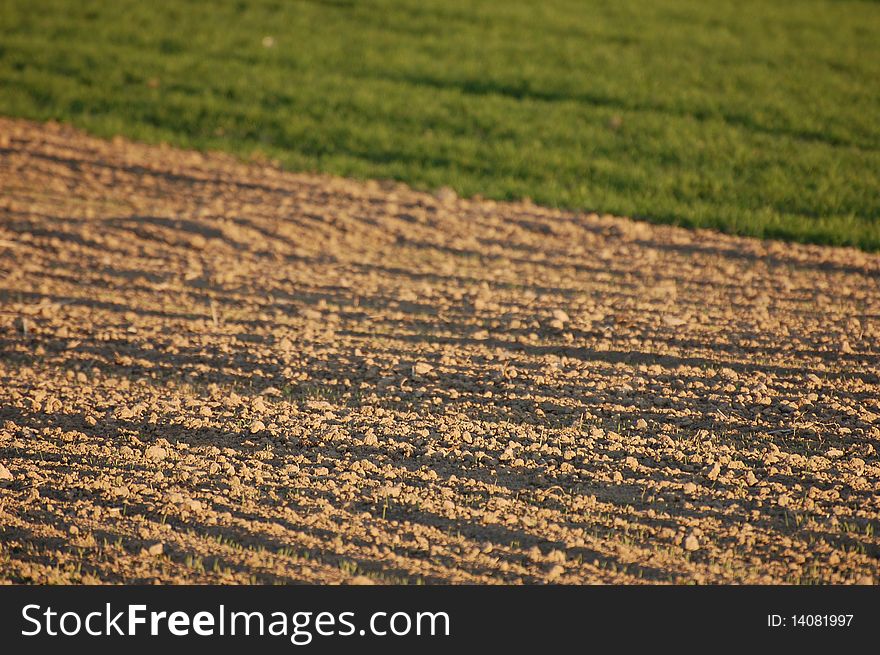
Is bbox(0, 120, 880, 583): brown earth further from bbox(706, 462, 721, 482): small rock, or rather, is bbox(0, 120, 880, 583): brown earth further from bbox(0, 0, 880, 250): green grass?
bbox(0, 0, 880, 250): green grass

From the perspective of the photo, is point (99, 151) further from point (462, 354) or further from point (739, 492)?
point (739, 492)

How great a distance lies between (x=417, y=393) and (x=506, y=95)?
639 cm

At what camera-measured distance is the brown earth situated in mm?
3689

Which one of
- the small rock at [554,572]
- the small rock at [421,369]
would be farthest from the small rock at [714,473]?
the small rock at [421,369]

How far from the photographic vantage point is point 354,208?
739 cm

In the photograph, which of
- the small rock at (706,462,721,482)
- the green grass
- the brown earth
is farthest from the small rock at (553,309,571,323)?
the green grass

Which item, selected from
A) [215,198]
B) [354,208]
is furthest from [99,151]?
[354,208]

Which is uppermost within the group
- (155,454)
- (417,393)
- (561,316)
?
(561,316)

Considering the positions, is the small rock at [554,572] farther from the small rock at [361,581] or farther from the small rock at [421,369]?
the small rock at [421,369]

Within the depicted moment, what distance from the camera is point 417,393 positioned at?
484 cm

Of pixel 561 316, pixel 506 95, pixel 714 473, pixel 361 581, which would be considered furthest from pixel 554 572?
pixel 506 95

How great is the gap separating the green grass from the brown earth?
0.86 m

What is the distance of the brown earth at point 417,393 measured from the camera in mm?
3689

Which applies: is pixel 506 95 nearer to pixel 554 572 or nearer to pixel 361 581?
pixel 554 572
